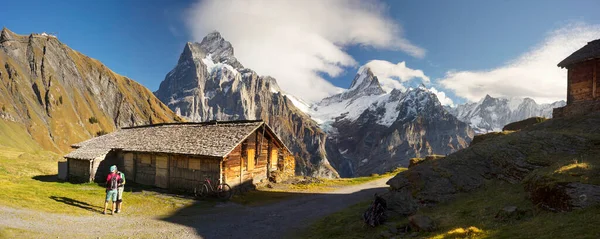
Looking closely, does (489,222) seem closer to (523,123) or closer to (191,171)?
(191,171)

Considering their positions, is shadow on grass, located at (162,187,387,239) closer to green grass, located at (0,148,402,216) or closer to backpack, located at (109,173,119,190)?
green grass, located at (0,148,402,216)

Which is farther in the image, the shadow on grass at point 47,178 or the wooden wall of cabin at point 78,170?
the shadow on grass at point 47,178

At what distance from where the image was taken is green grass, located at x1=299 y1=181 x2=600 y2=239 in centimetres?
782

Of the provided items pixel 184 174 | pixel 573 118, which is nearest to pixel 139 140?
pixel 184 174

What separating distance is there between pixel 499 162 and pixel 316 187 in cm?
1852

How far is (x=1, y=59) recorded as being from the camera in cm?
9625

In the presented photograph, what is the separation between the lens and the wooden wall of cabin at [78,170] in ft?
98.2

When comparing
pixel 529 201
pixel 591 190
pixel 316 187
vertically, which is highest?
pixel 591 190

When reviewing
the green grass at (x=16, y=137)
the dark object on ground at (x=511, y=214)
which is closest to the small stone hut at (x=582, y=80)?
the dark object on ground at (x=511, y=214)

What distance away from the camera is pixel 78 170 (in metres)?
30.8

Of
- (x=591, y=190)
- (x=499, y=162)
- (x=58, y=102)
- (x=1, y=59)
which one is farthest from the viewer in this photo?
(x=58, y=102)

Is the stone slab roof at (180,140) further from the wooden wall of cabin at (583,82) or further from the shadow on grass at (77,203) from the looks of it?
the wooden wall of cabin at (583,82)

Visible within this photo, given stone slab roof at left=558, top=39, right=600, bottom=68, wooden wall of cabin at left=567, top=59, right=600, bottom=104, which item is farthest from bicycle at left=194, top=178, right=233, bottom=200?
stone slab roof at left=558, top=39, right=600, bottom=68

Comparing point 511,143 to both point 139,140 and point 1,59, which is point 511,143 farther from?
point 1,59
